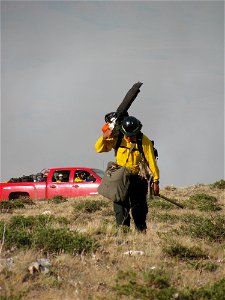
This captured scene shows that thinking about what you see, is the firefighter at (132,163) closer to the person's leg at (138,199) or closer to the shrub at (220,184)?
the person's leg at (138,199)

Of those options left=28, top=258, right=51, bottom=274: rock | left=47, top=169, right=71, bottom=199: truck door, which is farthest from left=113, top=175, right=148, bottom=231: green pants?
left=47, top=169, right=71, bottom=199: truck door

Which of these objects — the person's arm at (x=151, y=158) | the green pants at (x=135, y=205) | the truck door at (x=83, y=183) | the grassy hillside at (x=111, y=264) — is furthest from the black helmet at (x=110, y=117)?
the truck door at (x=83, y=183)

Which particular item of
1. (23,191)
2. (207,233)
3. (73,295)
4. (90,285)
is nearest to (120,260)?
(90,285)

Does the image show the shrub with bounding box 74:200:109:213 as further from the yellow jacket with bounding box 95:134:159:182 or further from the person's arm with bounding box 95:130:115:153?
the person's arm with bounding box 95:130:115:153

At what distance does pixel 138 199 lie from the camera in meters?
8.29

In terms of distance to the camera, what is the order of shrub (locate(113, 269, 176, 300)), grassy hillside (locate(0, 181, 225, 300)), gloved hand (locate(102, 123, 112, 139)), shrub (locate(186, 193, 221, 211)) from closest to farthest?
1. shrub (locate(113, 269, 176, 300))
2. grassy hillside (locate(0, 181, 225, 300))
3. gloved hand (locate(102, 123, 112, 139))
4. shrub (locate(186, 193, 221, 211))

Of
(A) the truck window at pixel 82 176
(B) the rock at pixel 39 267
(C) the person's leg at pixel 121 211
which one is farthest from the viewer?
(A) the truck window at pixel 82 176

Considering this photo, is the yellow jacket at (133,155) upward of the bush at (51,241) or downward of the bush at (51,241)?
upward

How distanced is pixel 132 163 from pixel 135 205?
0.76 m

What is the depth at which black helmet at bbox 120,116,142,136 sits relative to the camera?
304 inches

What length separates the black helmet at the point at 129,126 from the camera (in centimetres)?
771

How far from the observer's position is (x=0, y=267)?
468 centimetres

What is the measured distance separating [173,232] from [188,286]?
Result: 3.69 m

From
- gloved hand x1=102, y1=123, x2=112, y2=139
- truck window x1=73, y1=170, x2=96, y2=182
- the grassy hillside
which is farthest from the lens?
truck window x1=73, y1=170, x2=96, y2=182
